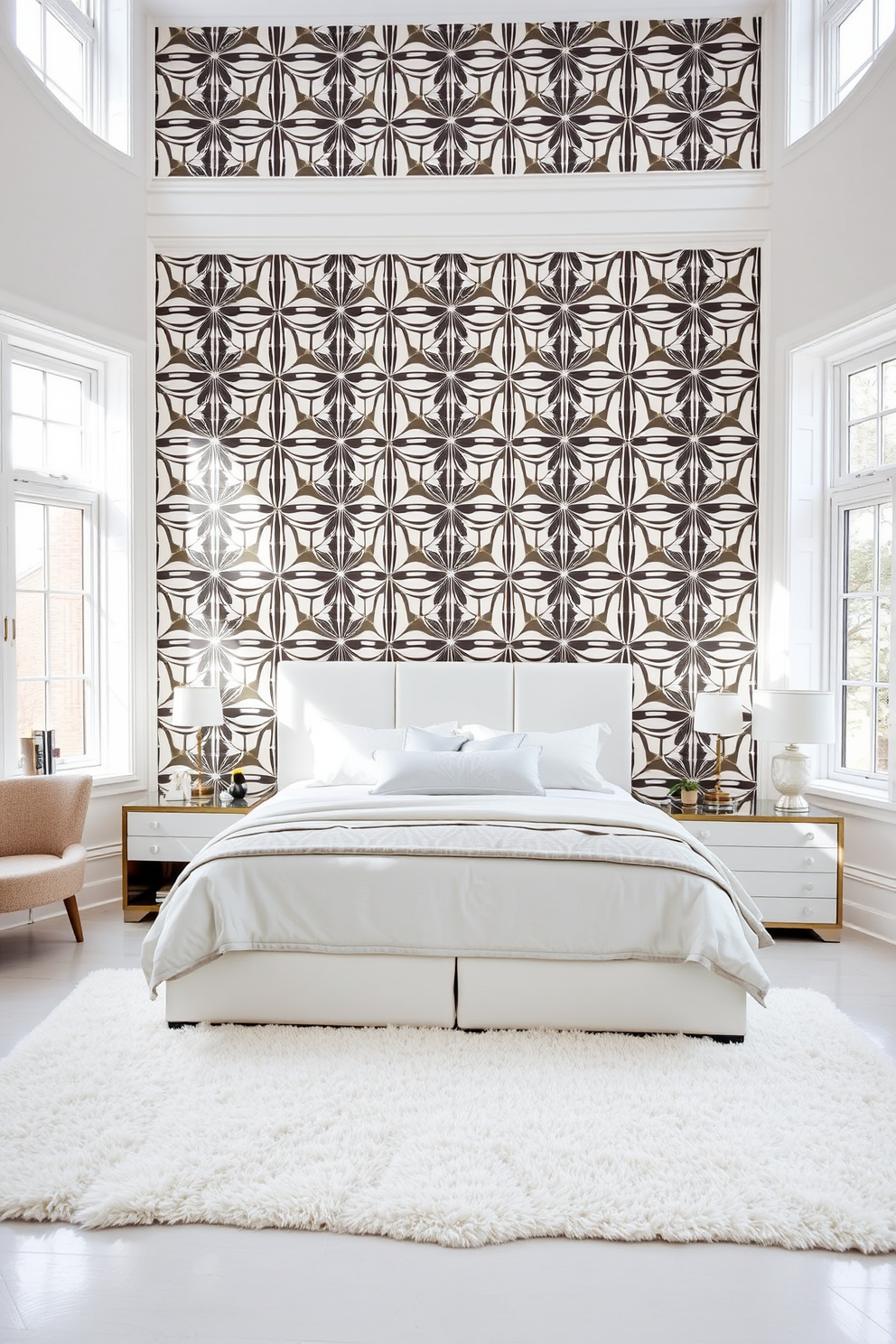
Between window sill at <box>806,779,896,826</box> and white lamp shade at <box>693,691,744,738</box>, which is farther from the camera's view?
white lamp shade at <box>693,691,744,738</box>

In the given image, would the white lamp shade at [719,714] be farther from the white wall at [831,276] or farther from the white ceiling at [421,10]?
the white ceiling at [421,10]

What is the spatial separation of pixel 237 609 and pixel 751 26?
420 centimetres

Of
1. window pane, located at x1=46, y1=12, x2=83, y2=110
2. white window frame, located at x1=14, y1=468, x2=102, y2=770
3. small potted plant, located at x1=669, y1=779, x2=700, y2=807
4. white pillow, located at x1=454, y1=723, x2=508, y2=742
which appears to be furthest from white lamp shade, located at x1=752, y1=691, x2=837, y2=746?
window pane, located at x1=46, y1=12, x2=83, y2=110

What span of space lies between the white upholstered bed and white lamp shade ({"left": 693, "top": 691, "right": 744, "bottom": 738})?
1.55 meters

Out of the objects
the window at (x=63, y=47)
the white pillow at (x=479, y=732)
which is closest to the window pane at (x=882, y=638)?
the white pillow at (x=479, y=732)

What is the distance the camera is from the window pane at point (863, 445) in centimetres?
445

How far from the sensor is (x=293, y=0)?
4695mm

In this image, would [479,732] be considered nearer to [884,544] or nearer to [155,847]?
[155,847]

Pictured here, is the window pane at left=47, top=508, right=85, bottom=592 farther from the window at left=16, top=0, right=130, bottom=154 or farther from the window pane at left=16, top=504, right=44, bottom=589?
the window at left=16, top=0, right=130, bottom=154

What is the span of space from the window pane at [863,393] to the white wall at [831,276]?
29 cm

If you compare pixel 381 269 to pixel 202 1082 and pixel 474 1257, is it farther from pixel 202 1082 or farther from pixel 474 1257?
pixel 474 1257

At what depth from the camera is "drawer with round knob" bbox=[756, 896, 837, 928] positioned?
4.12m

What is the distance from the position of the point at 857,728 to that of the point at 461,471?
2485 millimetres

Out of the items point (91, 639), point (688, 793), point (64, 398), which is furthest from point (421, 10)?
point (688, 793)
